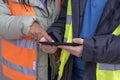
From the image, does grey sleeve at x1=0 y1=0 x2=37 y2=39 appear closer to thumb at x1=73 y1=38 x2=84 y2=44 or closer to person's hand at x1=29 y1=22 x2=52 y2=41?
person's hand at x1=29 y1=22 x2=52 y2=41

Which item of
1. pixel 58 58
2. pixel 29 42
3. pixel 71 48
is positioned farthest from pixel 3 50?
pixel 71 48

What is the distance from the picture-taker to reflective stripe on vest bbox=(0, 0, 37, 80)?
76.3 inches

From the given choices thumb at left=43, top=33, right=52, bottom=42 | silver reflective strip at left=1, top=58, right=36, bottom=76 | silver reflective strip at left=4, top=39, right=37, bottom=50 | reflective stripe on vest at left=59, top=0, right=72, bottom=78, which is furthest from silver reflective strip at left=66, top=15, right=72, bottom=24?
silver reflective strip at left=1, top=58, right=36, bottom=76

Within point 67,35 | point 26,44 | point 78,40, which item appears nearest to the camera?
point 78,40

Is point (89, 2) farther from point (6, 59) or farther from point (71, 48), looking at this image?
point (6, 59)

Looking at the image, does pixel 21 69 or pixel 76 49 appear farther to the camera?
pixel 21 69

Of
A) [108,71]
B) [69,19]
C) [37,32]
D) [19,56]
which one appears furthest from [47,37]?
[108,71]

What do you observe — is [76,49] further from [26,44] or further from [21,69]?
[21,69]

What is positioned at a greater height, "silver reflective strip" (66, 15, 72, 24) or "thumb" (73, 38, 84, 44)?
"silver reflective strip" (66, 15, 72, 24)

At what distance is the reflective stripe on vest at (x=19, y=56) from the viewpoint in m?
1.94

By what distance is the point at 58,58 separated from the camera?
6.67ft

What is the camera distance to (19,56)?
6.66 feet

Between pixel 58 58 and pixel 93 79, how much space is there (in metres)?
0.37

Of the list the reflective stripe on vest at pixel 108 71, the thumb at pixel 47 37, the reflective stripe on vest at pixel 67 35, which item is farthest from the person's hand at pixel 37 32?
the reflective stripe on vest at pixel 108 71
